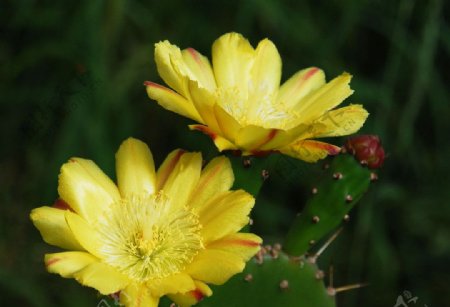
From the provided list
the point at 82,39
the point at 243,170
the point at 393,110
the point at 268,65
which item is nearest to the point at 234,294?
the point at 243,170

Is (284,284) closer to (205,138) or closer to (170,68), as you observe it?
(170,68)

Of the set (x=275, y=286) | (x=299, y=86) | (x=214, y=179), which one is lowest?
(x=275, y=286)

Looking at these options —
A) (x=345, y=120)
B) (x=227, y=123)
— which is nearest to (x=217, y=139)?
(x=227, y=123)

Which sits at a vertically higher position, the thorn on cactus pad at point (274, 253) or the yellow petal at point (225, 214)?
the yellow petal at point (225, 214)

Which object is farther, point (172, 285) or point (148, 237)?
point (148, 237)

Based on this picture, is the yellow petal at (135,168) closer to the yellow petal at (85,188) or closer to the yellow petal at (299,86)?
the yellow petal at (85,188)

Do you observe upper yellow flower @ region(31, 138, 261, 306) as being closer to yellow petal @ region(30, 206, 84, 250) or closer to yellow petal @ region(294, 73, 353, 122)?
yellow petal @ region(30, 206, 84, 250)

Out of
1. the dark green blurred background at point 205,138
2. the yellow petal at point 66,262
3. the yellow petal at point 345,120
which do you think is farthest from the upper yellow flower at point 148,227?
the dark green blurred background at point 205,138
